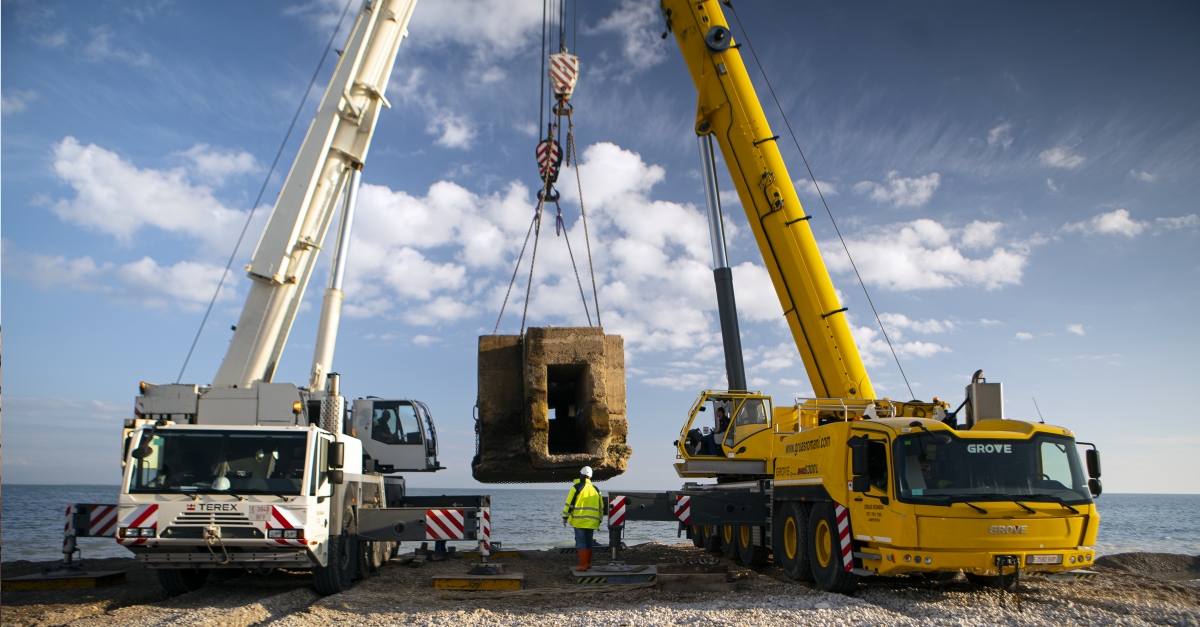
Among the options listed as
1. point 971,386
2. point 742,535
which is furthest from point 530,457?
point 971,386

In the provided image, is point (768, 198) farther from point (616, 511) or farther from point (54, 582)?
point (54, 582)

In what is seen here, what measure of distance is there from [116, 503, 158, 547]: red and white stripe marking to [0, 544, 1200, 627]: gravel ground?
0.71 meters

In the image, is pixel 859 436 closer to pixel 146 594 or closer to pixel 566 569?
pixel 566 569

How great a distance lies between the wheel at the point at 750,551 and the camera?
36.8 ft

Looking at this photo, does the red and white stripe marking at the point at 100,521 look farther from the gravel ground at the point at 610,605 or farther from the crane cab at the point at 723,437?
the crane cab at the point at 723,437

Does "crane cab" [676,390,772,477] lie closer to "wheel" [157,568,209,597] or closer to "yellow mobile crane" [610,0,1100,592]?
"yellow mobile crane" [610,0,1100,592]

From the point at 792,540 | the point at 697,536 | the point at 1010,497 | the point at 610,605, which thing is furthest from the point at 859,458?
the point at 697,536

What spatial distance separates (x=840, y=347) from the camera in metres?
11.5

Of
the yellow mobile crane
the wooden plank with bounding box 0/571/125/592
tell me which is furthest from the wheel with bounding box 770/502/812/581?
the wooden plank with bounding box 0/571/125/592

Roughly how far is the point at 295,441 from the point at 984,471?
280 inches

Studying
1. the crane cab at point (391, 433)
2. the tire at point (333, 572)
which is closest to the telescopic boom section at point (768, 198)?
the crane cab at point (391, 433)

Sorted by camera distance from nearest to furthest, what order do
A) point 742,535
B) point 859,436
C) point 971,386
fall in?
point 859,436, point 971,386, point 742,535

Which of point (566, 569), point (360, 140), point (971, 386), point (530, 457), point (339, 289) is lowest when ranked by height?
point (566, 569)

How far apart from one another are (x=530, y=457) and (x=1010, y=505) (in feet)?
20.8
